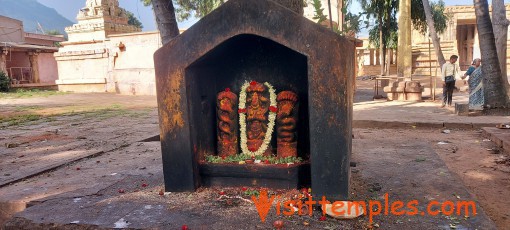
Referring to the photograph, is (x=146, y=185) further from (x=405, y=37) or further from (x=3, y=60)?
(x=3, y=60)

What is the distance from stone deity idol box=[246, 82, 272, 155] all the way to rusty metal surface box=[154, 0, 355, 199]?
0.71ft

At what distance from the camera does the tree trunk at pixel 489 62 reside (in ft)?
27.1

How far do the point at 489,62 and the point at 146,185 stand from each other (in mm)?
8372

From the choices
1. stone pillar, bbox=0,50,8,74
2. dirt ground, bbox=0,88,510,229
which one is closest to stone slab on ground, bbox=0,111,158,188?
dirt ground, bbox=0,88,510,229

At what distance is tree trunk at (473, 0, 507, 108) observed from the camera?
8273 millimetres

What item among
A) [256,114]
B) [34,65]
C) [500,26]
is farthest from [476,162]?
[34,65]

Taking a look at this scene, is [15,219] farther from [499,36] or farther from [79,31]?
[79,31]

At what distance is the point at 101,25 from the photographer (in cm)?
2172

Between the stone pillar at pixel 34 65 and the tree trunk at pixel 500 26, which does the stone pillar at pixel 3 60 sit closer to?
the stone pillar at pixel 34 65

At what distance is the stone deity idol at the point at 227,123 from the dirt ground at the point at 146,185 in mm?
443

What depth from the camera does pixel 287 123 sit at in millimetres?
3205

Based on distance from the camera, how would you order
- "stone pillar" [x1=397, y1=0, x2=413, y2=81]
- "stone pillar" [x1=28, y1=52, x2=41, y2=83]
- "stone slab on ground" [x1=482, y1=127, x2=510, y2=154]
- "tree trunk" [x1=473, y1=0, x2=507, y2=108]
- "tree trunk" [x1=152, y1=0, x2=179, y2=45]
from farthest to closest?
"stone pillar" [x1=28, y1=52, x2=41, y2=83] < "stone pillar" [x1=397, y1=0, x2=413, y2=81] < "tree trunk" [x1=473, y1=0, x2=507, y2=108] < "tree trunk" [x1=152, y1=0, x2=179, y2=45] < "stone slab on ground" [x1=482, y1=127, x2=510, y2=154]

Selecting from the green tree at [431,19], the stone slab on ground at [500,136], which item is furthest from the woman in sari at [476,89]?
the stone slab on ground at [500,136]

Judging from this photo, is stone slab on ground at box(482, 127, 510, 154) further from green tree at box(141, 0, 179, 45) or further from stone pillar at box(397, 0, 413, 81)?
stone pillar at box(397, 0, 413, 81)
